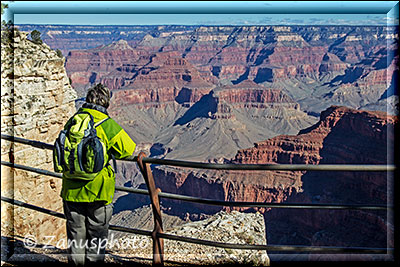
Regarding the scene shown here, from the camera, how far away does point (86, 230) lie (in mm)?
4551

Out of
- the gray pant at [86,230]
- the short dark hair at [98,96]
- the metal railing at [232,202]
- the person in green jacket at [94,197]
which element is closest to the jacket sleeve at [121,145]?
the person in green jacket at [94,197]

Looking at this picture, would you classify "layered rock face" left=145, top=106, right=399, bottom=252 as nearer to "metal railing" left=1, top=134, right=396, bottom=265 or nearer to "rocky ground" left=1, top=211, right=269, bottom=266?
"rocky ground" left=1, top=211, right=269, bottom=266

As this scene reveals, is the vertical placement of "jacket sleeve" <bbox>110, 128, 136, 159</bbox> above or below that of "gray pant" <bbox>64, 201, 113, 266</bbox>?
above

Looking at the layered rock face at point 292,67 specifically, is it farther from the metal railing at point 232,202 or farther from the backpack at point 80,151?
the backpack at point 80,151

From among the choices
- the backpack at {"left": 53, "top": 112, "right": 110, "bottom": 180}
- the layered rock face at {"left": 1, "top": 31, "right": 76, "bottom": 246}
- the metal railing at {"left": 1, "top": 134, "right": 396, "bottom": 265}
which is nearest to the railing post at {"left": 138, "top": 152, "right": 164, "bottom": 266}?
the metal railing at {"left": 1, "top": 134, "right": 396, "bottom": 265}

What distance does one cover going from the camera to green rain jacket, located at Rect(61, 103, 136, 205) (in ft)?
13.9

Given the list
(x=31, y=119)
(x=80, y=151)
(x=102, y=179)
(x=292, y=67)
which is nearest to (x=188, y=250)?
(x=102, y=179)

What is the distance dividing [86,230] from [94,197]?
497mm

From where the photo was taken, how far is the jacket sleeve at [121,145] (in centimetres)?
427

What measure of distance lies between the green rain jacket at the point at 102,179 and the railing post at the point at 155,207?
198mm

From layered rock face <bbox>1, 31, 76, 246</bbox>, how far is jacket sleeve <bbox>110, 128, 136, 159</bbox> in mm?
3676

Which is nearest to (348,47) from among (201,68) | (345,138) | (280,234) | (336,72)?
(336,72)

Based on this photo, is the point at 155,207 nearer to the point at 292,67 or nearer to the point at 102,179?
the point at 102,179

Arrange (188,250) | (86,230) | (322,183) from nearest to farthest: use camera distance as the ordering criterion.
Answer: (86,230) < (188,250) < (322,183)
